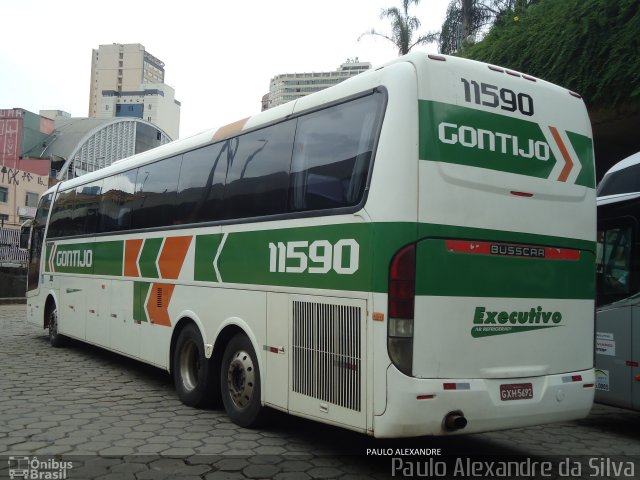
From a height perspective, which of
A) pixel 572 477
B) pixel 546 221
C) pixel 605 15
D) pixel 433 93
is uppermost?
pixel 605 15

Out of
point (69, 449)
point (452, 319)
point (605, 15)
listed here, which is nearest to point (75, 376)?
point (69, 449)

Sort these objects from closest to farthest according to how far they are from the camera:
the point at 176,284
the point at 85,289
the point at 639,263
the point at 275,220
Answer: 1. the point at 275,220
2. the point at 639,263
3. the point at 176,284
4. the point at 85,289

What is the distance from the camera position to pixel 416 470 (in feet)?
16.0

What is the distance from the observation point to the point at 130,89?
172 meters

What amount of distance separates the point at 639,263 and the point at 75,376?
7.54m

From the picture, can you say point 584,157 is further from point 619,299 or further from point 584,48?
point 584,48

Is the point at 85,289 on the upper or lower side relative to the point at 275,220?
lower

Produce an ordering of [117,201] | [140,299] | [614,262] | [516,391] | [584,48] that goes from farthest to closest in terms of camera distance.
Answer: [584,48] → [117,201] → [140,299] → [614,262] → [516,391]

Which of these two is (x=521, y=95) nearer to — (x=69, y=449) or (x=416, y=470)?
(x=416, y=470)

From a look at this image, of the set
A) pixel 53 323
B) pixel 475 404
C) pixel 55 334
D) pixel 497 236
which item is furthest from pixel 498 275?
pixel 53 323

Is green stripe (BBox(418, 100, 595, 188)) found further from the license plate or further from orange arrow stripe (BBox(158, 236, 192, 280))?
orange arrow stripe (BBox(158, 236, 192, 280))

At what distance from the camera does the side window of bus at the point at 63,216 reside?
11.3 meters

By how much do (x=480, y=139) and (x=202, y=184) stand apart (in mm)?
3438

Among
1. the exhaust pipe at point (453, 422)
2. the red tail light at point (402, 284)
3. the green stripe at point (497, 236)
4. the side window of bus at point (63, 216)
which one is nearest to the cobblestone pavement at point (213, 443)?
the exhaust pipe at point (453, 422)
